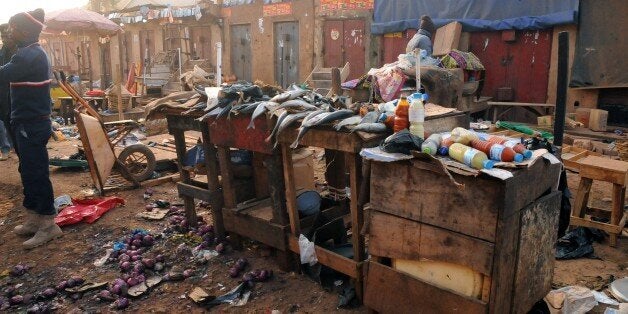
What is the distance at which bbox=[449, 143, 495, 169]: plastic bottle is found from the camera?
231 centimetres

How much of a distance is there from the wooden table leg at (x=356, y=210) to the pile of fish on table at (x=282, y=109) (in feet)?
0.79

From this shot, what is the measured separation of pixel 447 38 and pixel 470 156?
27.8 feet

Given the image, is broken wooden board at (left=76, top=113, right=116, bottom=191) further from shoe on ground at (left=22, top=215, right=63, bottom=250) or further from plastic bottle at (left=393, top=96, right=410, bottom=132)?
plastic bottle at (left=393, top=96, right=410, bottom=132)

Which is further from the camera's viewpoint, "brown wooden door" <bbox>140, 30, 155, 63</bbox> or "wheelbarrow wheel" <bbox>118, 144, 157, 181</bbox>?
"brown wooden door" <bbox>140, 30, 155, 63</bbox>

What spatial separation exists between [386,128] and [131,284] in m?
2.43

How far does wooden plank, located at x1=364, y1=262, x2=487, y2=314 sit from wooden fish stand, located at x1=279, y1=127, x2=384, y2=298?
12.6 inches

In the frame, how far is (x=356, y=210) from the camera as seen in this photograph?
3.12m

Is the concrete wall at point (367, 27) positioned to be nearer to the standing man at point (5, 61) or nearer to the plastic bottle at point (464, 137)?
the standing man at point (5, 61)

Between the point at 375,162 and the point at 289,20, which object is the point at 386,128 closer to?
the point at 375,162

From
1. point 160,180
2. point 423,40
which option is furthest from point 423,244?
point 423,40

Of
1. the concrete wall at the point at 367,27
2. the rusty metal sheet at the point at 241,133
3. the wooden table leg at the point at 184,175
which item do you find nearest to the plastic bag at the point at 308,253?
the rusty metal sheet at the point at 241,133

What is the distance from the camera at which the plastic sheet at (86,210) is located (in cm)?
506

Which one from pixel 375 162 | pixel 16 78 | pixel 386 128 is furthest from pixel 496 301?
pixel 16 78

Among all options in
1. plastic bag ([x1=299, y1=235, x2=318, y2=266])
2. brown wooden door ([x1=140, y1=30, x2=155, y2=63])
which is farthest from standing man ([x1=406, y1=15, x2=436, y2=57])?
brown wooden door ([x1=140, y1=30, x2=155, y2=63])
